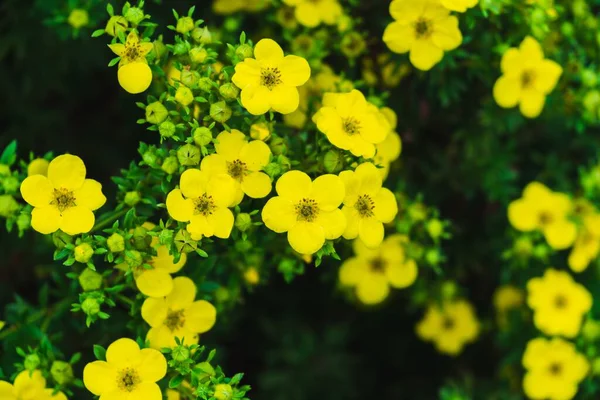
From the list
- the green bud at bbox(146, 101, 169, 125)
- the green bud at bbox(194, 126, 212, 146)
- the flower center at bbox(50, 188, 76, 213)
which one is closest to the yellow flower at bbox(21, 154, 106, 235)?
the flower center at bbox(50, 188, 76, 213)

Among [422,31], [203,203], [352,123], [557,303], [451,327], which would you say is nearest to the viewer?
[203,203]

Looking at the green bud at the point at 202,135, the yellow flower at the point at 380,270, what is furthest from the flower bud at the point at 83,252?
the yellow flower at the point at 380,270

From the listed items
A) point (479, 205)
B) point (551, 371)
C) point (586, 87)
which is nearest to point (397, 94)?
point (586, 87)

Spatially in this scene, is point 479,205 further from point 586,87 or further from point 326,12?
point 326,12

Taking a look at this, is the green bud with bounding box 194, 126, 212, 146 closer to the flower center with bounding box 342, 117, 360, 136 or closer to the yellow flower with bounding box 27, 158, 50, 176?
the flower center with bounding box 342, 117, 360, 136

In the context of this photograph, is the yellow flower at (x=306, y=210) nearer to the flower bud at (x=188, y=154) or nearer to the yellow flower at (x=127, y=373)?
the flower bud at (x=188, y=154)

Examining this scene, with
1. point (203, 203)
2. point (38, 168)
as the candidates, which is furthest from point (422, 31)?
point (38, 168)

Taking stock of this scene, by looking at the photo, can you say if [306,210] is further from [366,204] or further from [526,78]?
[526,78]
